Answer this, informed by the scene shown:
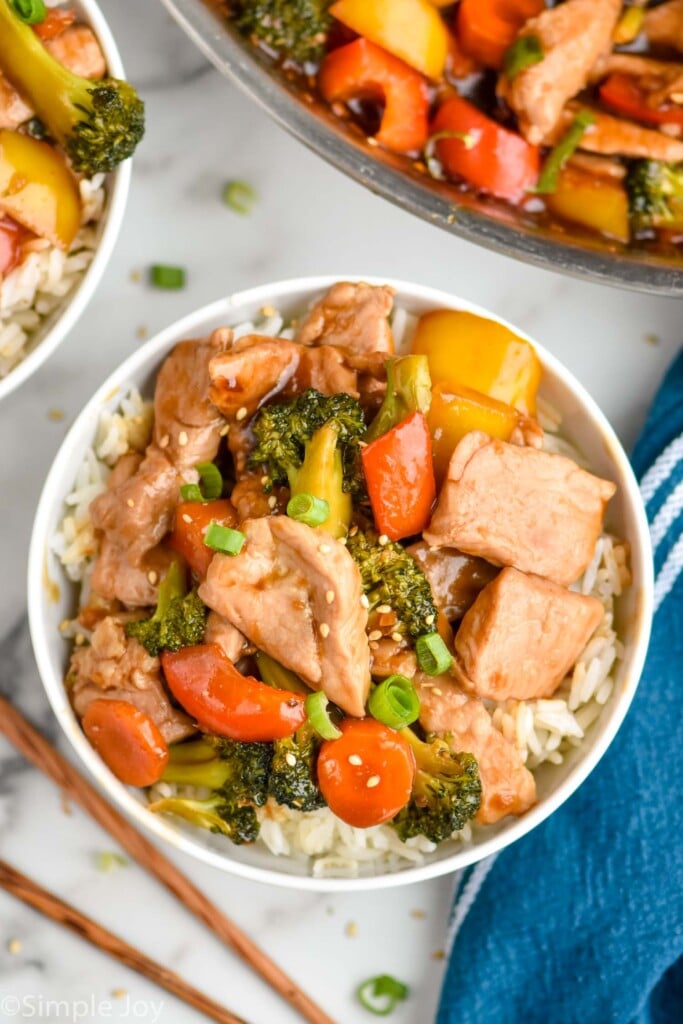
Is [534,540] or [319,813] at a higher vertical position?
[534,540]

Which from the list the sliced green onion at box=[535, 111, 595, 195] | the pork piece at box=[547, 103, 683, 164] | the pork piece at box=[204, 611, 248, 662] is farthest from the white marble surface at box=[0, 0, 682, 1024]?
the pork piece at box=[204, 611, 248, 662]

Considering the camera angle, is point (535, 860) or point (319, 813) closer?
point (319, 813)

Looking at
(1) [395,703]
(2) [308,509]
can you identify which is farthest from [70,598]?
(1) [395,703]

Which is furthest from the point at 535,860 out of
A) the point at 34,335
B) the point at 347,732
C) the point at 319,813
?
the point at 34,335

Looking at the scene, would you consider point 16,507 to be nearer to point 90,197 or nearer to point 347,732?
point 90,197

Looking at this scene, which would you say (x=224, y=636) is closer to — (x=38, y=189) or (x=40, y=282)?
(x=40, y=282)

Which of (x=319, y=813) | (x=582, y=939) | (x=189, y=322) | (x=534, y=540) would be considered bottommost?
(x=582, y=939)

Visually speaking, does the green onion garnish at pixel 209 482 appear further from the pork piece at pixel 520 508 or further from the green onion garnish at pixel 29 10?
the green onion garnish at pixel 29 10

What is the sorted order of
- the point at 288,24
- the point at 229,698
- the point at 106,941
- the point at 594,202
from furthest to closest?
the point at 106,941 → the point at 594,202 → the point at 288,24 → the point at 229,698
